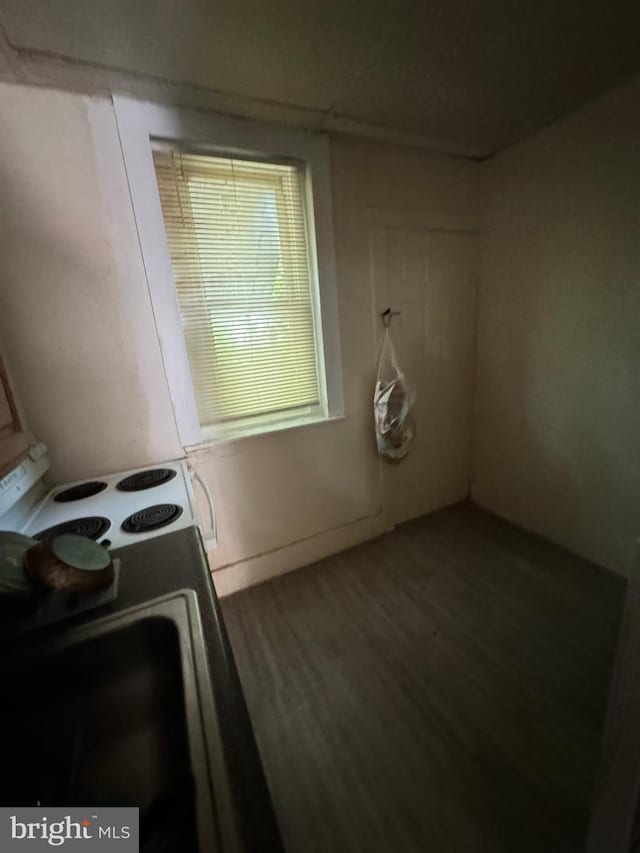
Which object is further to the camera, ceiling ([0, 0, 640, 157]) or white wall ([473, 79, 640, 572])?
white wall ([473, 79, 640, 572])

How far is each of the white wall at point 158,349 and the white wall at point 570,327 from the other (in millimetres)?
217

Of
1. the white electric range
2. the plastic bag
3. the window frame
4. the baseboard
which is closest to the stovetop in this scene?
the white electric range

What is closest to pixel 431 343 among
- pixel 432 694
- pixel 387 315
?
pixel 387 315

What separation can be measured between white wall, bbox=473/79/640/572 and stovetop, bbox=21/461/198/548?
1979 millimetres

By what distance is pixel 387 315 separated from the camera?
1898 mm

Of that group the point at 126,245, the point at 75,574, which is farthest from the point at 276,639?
the point at 126,245

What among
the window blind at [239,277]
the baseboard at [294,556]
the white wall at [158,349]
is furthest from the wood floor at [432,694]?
the window blind at [239,277]

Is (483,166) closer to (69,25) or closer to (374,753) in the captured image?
(69,25)

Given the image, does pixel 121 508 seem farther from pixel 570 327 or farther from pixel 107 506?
pixel 570 327

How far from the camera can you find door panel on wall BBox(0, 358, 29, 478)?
0.96 m

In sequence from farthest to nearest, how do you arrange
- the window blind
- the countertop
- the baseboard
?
the baseboard, the window blind, the countertop

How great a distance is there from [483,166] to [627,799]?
2.69 metres

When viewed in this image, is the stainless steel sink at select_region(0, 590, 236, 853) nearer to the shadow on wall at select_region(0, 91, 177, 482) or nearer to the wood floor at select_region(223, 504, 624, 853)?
the wood floor at select_region(223, 504, 624, 853)

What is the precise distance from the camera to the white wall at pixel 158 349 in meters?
1.19
